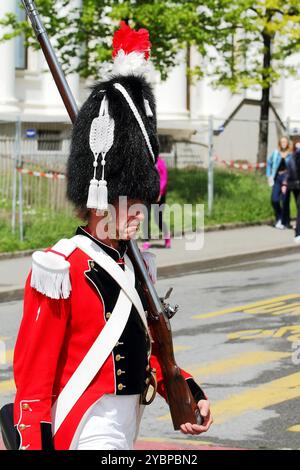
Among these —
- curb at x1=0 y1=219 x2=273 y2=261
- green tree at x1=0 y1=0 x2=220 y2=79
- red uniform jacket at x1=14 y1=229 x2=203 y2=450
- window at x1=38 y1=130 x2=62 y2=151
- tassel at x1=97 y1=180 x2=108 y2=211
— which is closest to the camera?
red uniform jacket at x1=14 y1=229 x2=203 y2=450

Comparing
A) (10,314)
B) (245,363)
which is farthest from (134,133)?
(10,314)

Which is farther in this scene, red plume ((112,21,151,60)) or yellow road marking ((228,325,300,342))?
yellow road marking ((228,325,300,342))

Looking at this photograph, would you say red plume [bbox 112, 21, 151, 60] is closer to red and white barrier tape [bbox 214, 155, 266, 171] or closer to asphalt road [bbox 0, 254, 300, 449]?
asphalt road [bbox 0, 254, 300, 449]

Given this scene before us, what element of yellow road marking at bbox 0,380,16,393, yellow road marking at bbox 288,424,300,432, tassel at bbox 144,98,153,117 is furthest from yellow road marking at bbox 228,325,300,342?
tassel at bbox 144,98,153,117

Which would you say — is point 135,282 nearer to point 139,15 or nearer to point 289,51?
point 139,15

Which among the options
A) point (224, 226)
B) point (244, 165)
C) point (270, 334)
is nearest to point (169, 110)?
point (244, 165)

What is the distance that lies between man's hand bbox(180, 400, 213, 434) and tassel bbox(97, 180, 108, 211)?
32.1 inches

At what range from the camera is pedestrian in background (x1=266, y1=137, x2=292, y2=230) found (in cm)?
2167

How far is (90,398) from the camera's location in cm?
372

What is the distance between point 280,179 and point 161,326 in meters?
18.1

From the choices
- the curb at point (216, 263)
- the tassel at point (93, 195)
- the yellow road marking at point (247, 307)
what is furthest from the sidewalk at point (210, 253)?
the tassel at point (93, 195)

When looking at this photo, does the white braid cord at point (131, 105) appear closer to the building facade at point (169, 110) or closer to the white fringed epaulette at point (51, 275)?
the white fringed epaulette at point (51, 275)

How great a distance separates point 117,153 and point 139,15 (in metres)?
16.8

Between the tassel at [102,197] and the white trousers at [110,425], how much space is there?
0.61m
